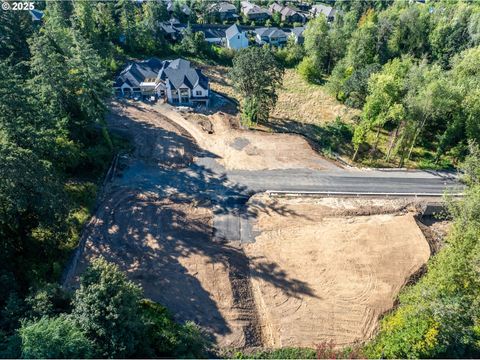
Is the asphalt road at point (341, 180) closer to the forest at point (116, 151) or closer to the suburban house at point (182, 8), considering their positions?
the forest at point (116, 151)

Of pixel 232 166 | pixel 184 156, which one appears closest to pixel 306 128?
pixel 232 166

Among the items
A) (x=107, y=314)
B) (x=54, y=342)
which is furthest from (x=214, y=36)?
(x=54, y=342)

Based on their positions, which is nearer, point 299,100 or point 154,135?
point 154,135

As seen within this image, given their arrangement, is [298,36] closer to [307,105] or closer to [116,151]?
[307,105]

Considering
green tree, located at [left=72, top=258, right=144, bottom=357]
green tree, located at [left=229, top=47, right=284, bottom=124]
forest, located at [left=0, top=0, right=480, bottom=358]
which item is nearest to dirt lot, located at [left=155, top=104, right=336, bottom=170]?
green tree, located at [left=229, top=47, right=284, bottom=124]

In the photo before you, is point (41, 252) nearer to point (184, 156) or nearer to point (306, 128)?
point (184, 156)

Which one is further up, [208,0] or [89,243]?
[208,0]
